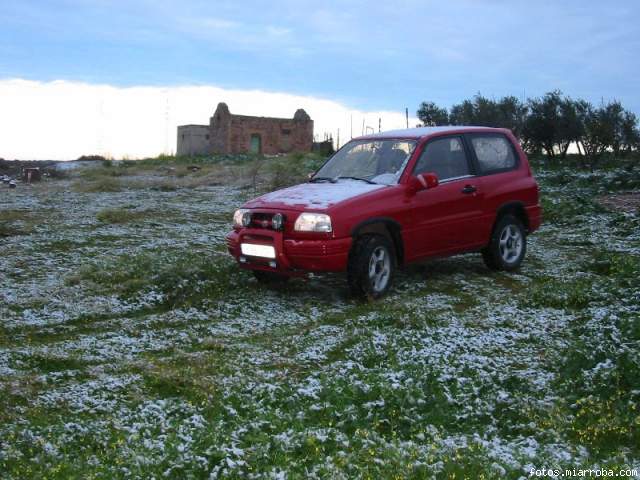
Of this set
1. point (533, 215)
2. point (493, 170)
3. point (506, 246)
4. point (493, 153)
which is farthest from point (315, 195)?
point (533, 215)

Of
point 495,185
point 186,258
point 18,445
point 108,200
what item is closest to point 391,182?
point 495,185

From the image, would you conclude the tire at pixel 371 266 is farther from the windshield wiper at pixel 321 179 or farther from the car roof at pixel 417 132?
the car roof at pixel 417 132

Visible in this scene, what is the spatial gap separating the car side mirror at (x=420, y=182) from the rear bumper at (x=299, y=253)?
3.85ft

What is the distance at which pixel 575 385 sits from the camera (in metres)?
5.12

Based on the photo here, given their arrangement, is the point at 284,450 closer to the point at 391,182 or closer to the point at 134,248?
the point at 391,182

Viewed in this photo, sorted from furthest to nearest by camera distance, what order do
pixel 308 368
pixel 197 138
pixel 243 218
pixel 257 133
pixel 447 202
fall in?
pixel 197 138
pixel 257 133
pixel 447 202
pixel 243 218
pixel 308 368

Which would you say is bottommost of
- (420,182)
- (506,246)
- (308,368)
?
(308,368)

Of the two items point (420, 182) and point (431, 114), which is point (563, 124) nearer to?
point (431, 114)

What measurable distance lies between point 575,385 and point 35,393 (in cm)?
402

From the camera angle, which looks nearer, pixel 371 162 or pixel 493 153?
pixel 371 162

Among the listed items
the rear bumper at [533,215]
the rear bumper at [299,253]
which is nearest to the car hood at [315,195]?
the rear bumper at [299,253]

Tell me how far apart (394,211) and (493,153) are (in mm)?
2360

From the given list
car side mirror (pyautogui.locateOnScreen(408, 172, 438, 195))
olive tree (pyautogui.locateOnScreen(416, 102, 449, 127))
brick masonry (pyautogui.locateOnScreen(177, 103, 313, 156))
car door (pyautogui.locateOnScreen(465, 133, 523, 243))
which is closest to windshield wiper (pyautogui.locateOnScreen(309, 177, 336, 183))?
car side mirror (pyautogui.locateOnScreen(408, 172, 438, 195))

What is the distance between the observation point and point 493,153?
9.53 meters
